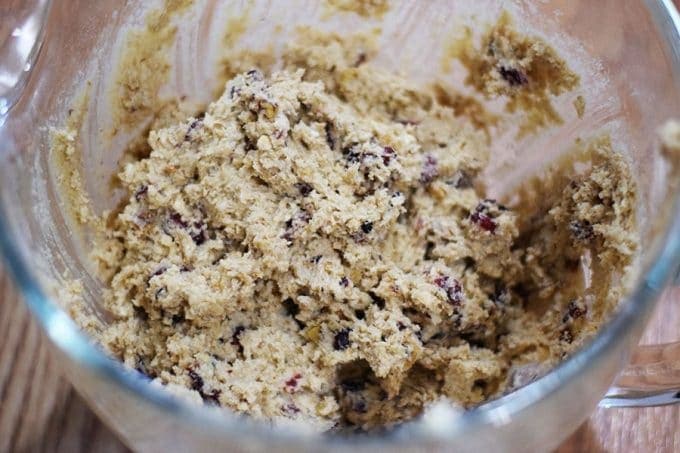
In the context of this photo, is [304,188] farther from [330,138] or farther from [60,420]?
[60,420]

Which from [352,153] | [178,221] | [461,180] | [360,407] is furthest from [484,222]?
[178,221]

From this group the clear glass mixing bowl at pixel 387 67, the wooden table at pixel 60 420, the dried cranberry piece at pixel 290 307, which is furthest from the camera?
the wooden table at pixel 60 420

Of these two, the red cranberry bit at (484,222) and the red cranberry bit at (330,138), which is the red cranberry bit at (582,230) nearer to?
the red cranberry bit at (484,222)

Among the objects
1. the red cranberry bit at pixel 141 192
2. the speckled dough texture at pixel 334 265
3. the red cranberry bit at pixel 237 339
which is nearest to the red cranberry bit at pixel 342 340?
the speckled dough texture at pixel 334 265

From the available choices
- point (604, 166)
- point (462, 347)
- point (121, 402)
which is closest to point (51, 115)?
point (121, 402)

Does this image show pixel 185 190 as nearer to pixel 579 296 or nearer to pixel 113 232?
pixel 113 232

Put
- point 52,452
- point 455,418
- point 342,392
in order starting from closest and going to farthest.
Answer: point 455,418
point 342,392
point 52,452

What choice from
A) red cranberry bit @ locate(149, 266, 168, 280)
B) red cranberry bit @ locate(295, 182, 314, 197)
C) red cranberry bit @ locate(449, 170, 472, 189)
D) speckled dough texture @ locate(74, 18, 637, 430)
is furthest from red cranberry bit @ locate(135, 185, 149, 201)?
red cranberry bit @ locate(449, 170, 472, 189)
